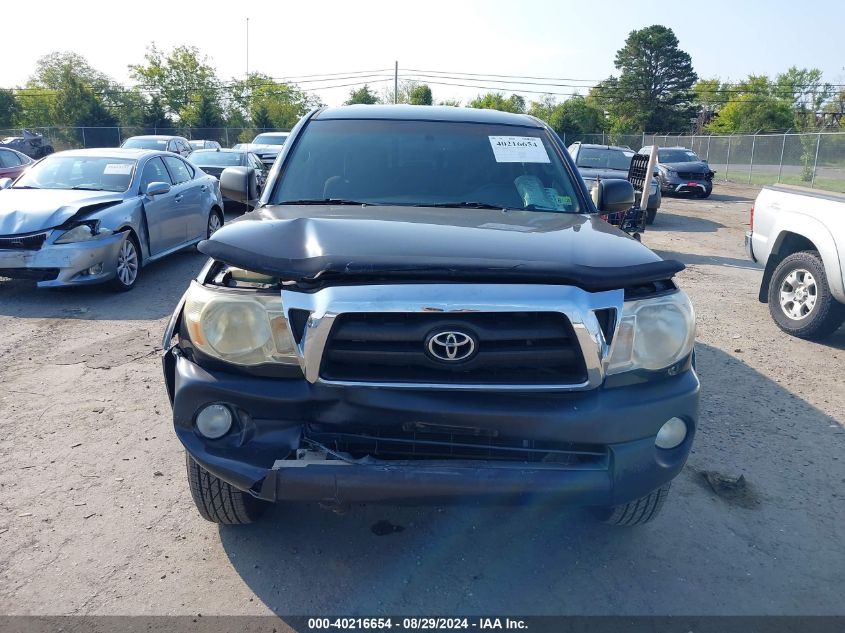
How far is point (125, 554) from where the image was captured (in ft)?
9.27

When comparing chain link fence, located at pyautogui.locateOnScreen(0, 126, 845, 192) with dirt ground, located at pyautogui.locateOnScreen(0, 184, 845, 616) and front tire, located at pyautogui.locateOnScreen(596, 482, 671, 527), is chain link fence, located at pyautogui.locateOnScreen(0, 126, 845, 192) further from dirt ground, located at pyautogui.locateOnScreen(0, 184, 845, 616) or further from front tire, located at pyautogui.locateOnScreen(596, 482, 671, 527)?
front tire, located at pyautogui.locateOnScreen(596, 482, 671, 527)

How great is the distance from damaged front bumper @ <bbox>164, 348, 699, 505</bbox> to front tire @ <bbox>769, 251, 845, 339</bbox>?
4.40 m

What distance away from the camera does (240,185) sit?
4.00 m

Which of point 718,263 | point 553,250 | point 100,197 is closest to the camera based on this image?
point 553,250

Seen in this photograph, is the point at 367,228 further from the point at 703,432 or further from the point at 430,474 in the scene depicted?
the point at 703,432

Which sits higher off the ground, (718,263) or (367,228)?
(367,228)

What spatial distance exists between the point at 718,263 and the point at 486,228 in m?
8.66

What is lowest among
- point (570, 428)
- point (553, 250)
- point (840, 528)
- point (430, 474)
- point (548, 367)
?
point (840, 528)

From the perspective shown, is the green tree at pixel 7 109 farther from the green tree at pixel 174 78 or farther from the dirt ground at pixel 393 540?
the dirt ground at pixel 393 540

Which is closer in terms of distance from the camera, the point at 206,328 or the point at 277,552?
the point at 206,328

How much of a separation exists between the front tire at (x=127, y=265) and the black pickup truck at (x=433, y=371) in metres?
5.31

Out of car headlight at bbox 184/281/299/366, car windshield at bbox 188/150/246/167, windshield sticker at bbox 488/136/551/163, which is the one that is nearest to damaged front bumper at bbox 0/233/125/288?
windshield sticker at bbox 488/136/551/163

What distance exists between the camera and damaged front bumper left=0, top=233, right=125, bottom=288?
265 inches

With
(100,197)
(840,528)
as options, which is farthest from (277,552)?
(100,197)
